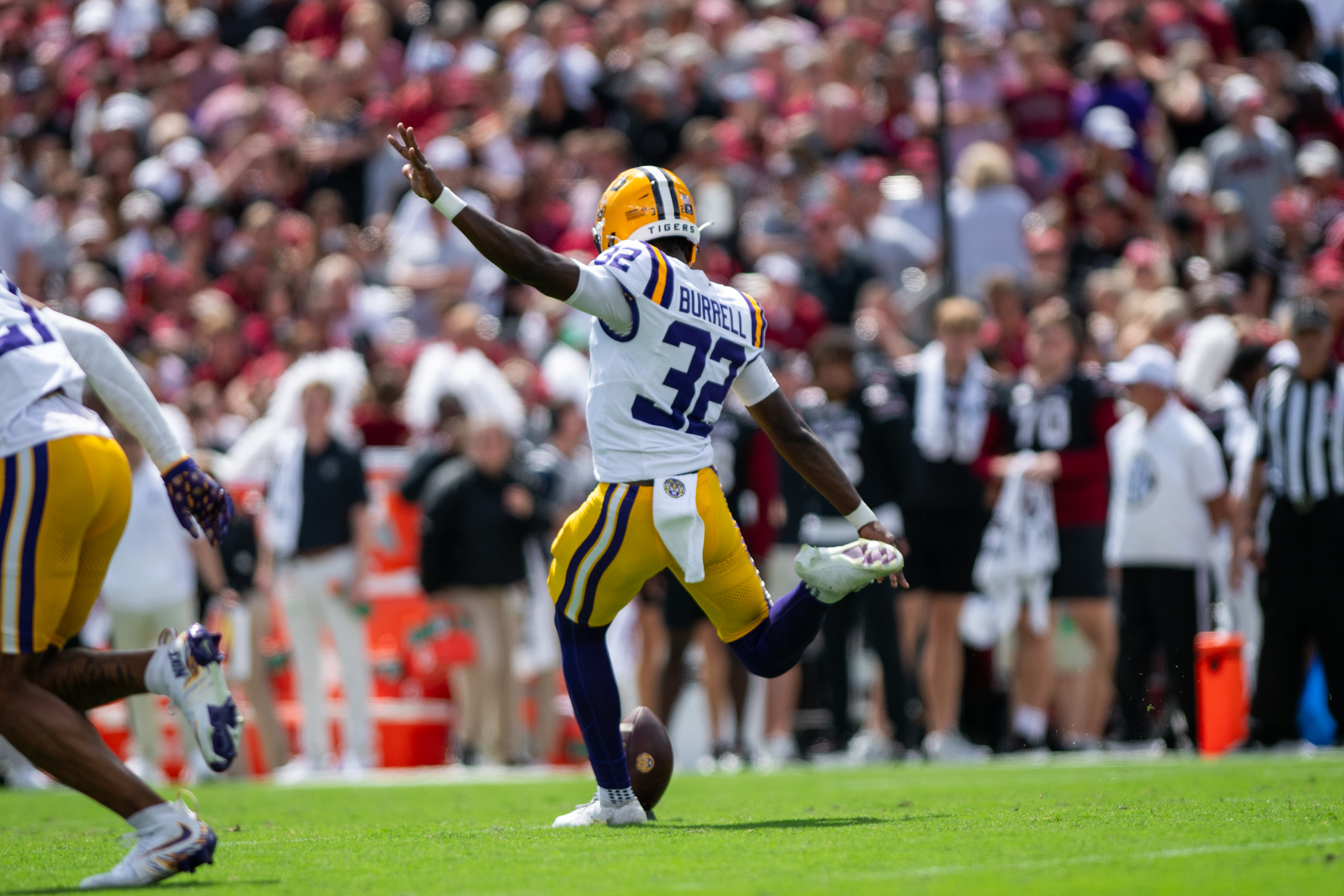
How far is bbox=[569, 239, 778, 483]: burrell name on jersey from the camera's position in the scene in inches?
229

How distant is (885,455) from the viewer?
10500mm

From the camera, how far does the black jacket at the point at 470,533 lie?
11.3 meters

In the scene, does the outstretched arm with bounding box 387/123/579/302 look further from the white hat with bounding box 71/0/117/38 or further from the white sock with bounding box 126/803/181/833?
the white hat with bounding box 71/0/117/38

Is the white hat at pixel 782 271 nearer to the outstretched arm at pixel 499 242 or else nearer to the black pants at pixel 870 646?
the black pants at pixel 870 646

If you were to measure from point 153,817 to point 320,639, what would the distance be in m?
6.79

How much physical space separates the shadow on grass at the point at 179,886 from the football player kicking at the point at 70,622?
5 centimetres

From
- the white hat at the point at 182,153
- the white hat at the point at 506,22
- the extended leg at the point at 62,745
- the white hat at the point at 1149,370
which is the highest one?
the white hat at the point at 506,22

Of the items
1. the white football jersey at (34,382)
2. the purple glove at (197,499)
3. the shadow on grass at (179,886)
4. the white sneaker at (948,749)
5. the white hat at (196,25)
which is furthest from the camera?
the white hat at (196,25)

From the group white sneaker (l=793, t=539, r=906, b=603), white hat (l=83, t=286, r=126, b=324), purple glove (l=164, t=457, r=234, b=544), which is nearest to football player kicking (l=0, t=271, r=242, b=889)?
purple glove (l=164, t=457, r=234, b=544)

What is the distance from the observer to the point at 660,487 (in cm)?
589

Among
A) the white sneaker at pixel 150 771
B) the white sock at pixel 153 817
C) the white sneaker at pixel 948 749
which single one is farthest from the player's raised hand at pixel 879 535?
the white sneaker at pixel 150 771

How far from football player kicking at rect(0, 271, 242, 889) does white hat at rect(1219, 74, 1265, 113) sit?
10959mm

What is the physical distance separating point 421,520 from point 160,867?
6685 mm

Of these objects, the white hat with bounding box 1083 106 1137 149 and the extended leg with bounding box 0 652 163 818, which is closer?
the extended leg with bounding box 0 652 163 818
